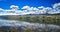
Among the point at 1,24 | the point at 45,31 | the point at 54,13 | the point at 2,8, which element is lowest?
the point at 45,31

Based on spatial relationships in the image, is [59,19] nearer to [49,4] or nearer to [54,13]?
[54,13]

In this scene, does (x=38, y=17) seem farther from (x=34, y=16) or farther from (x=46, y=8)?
(x=46, y=8)

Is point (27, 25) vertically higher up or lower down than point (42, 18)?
lower down

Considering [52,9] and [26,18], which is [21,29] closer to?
[26,18]

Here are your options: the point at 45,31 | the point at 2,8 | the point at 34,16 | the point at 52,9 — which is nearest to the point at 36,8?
the point at 34,16

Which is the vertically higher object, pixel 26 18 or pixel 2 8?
pixel 2 8

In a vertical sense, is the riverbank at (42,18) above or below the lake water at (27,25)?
above

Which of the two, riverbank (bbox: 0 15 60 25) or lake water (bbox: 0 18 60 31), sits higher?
riverbank (bbox: 0 15 60 25)

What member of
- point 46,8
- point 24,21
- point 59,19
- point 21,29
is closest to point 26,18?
point 24,21

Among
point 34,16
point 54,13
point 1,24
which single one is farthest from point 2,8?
point 54,13

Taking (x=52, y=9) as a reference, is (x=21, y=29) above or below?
below
